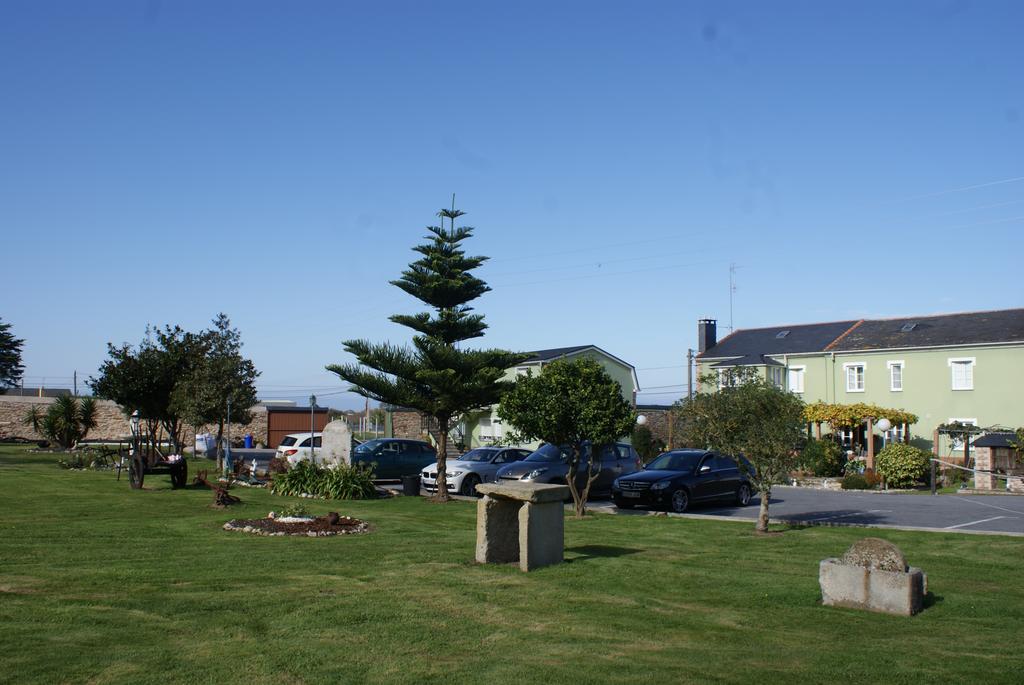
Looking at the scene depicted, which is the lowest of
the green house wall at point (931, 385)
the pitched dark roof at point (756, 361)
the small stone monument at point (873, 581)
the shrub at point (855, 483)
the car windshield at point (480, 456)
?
the shrub at point (855, 483)

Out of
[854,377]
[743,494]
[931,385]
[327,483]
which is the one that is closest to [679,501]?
[743,494]

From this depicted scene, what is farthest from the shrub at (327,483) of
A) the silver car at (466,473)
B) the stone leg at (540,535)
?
the stone leg at (540,535)

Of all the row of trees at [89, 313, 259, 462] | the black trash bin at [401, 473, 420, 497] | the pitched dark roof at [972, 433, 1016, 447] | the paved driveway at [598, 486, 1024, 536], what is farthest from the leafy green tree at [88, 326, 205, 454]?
the pitched dark roof at [972, 433, 1016, 447]

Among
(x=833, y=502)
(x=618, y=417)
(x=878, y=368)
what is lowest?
(x=833, y=502)

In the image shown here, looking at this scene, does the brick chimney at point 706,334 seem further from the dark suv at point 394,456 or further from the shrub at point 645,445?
the dark suv at point 394,456

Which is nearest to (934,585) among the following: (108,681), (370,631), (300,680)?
(370,631)

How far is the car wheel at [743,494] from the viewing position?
2114 centimetres

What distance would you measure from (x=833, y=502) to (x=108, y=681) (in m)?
19.8

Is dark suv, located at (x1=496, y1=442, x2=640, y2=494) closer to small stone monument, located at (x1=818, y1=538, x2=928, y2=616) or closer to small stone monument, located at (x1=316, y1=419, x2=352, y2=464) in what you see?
small stone monument, located at (x1=316, y1=419, x2=352, y2=464)

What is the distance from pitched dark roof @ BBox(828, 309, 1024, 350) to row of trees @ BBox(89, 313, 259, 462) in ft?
91.0

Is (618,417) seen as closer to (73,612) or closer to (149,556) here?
(149,556)

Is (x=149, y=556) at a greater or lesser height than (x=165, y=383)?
lesser

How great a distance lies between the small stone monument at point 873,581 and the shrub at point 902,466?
859 inches

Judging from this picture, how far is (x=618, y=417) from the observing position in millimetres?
17406
